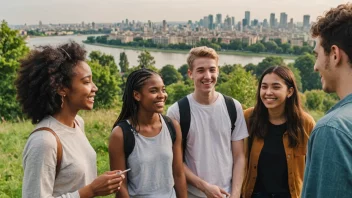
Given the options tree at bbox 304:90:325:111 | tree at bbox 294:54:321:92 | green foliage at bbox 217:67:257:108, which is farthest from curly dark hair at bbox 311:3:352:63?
tree at bbox 294:54:321:92

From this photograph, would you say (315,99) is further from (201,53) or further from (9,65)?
(201,53)

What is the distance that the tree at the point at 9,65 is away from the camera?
85.5 feet

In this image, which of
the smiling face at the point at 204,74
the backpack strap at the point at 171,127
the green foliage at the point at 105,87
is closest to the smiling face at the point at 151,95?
the backpack strap at the point at 171,127

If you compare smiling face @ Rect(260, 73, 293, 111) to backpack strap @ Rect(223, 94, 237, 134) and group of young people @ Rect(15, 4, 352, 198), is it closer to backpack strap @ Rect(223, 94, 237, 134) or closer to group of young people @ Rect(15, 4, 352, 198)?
group of young people @ Rect(15, 4, 352, 198)

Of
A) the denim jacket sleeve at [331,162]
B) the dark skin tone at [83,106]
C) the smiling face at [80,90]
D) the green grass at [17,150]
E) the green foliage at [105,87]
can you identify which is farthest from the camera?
the green foliage at [105,87]

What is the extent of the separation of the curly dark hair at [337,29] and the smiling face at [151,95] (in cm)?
124

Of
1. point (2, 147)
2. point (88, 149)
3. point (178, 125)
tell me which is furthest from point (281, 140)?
point (2, 147)

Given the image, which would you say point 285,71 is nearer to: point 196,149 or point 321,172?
point 196,149

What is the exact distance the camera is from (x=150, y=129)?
256 cm

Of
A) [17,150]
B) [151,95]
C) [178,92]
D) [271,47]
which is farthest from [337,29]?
[271,47]

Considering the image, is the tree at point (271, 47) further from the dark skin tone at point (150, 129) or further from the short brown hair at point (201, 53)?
the dark skin tone at point (150, 129)

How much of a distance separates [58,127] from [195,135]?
111 cm

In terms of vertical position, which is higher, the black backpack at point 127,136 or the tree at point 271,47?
the black backpack at point 127,136

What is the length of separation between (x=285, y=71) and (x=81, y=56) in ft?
5.54
